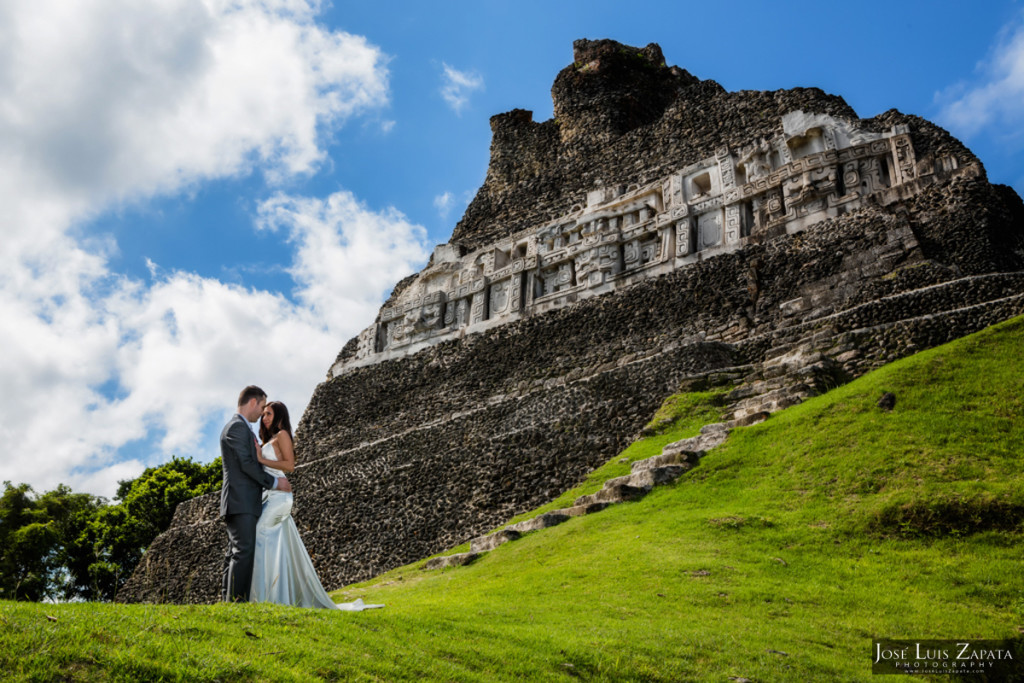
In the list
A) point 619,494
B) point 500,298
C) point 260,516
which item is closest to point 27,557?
point 500,298

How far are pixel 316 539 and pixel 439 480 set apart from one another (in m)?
3.53

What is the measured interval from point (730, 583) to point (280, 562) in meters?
4.47

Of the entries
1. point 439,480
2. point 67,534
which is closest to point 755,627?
point 439,480

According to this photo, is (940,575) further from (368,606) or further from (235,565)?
(235,565)

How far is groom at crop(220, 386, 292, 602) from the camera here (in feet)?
20.7

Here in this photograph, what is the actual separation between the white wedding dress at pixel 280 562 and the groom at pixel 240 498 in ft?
0.23

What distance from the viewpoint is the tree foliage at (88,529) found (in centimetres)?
2312

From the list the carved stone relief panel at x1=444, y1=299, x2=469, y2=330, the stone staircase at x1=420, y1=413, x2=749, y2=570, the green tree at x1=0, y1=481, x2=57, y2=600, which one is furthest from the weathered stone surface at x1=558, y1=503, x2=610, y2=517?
the green tree at x1=0, y1=481, x2=57, y2=600

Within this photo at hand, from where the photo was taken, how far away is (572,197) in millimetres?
23422

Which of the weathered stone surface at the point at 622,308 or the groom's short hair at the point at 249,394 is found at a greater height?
the weathered stone surface at the point at 622,308

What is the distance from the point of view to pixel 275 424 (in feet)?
22.2

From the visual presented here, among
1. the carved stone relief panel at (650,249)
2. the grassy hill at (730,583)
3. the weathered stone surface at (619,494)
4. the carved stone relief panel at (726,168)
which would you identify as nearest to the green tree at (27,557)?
the grassy hill at (730,583)

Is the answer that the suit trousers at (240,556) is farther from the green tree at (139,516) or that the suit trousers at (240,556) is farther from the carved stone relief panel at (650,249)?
the green tree at (139,516)

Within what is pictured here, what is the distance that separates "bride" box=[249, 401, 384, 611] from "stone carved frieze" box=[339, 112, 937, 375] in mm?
14039
